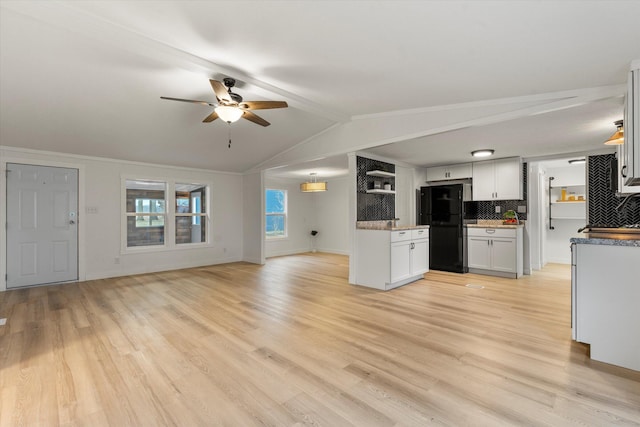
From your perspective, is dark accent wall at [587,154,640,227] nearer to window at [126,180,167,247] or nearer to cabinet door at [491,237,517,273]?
cabinet door at [491,237,517,273]

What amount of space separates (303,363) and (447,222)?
15.0 feet

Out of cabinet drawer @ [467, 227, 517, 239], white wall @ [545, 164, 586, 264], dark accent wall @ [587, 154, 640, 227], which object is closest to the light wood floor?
cabinet drawer @ [467, 227, 517, 239]

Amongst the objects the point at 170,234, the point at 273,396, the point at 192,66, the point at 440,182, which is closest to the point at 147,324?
the point at 273,396

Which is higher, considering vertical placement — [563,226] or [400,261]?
[563,226]

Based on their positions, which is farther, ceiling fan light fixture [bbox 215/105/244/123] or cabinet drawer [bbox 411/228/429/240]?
cabinet drawer [bbox 411/228/429/240]

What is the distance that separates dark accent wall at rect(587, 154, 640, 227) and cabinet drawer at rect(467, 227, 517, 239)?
121cm

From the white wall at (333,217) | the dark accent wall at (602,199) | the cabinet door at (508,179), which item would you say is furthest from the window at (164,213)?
the dark accent wall at (602,199)

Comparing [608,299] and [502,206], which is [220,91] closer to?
[608,299]

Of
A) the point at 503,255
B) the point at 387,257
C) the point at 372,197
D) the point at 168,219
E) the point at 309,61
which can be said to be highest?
the point at 309,61

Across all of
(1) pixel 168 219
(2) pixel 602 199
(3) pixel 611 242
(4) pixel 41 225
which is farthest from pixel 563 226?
(4) pixel 41 225

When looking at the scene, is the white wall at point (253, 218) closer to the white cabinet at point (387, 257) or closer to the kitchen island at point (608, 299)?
the white cabinet at point (387, 257)

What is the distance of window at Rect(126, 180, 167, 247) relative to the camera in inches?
233

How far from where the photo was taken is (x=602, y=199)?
5.03 meters

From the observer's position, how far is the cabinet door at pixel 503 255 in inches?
209
